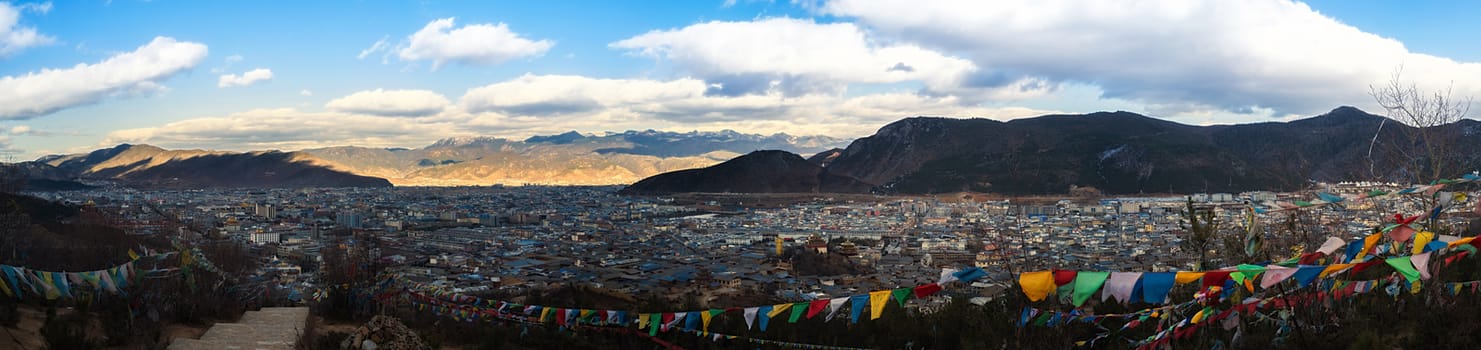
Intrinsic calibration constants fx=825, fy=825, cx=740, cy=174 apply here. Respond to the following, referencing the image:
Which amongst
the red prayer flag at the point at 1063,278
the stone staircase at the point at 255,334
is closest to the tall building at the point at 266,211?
the stone staircase at the point at 255,334

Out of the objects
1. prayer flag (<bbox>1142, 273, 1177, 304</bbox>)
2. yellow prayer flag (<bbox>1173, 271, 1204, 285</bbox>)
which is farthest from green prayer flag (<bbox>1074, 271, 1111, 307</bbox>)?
yellow prayer flag (<bbox>1173, 271, 1204, 285</bbox>)

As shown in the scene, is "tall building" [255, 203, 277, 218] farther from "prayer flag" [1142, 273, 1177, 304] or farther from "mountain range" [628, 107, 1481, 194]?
"prayer flag" [1142, 273, 1177, 304]

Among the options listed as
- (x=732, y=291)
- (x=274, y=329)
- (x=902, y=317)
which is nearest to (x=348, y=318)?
(x=274, y=329)

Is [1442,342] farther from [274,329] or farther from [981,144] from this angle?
[981,144]

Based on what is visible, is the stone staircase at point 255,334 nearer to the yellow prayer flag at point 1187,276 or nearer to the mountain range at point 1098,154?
the yellow prayer flag at point 1187,276

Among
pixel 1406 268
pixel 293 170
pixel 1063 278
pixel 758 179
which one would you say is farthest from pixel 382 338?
pixel 293 170

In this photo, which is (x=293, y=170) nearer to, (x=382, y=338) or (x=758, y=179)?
(x=758, y=179)

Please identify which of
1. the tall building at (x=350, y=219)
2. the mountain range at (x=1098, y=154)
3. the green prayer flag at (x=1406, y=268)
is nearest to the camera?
the green prayer flag at (x=1406, y=268)

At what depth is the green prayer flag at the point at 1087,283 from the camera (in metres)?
4.71

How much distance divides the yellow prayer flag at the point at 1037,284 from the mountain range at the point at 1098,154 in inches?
2065

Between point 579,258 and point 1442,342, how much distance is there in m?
29.4

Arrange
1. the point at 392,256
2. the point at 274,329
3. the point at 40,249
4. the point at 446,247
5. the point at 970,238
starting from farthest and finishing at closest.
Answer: the point at 446,247 < the point at 970,238 < the point at 392,256 < the point at 40,249 < the point at 274,329

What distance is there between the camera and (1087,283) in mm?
4805

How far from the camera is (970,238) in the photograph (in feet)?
114
